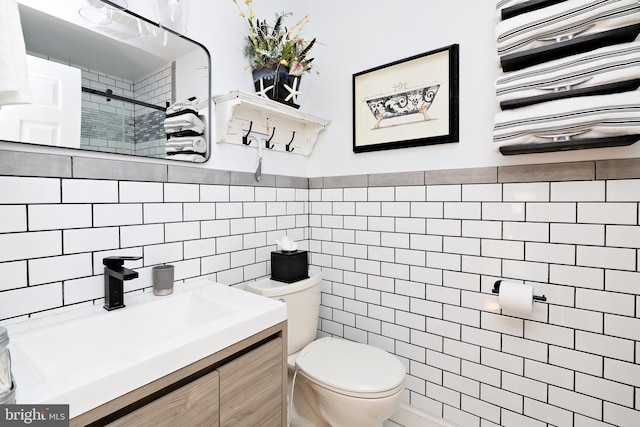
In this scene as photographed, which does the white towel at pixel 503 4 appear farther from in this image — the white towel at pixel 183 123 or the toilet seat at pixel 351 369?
the toilet seat at pixel 351 369

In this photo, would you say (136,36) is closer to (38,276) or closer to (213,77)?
(213,77)

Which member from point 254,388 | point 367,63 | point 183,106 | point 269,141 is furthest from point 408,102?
point 254,388

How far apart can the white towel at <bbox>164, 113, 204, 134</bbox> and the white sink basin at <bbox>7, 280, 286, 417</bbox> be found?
2.24ft

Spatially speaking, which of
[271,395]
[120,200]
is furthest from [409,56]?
[271,395]

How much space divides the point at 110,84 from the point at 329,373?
4.76 feet

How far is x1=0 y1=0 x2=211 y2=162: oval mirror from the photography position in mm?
988

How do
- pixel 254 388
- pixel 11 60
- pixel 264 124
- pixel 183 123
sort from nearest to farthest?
pixel 11 60 < pixel 254 388 < pixel 183 123 < pixel 264 124

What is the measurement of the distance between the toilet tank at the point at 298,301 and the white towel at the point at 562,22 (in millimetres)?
1376

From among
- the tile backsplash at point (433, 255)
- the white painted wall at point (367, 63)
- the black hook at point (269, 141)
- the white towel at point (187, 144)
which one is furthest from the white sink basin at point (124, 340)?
the black hook at point (269, 141)

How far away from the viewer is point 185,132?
1388 millimetres

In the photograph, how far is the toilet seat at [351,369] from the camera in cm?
129

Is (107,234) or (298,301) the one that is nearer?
(107,234)

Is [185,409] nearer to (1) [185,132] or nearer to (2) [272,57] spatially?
(1) [185,132]

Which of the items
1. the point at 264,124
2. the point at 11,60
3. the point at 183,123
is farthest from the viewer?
the point at 264,124
